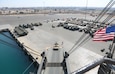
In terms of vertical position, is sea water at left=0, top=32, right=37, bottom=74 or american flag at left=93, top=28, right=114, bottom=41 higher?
american flag at left=93, top=28, right=114, bottom=41

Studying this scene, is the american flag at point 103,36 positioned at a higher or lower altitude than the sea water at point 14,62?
higher

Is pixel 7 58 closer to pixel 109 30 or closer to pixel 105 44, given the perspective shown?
pixel 105 44

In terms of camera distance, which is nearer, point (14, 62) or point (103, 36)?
point (103, 36)

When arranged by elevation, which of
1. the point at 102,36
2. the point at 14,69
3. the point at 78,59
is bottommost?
the point at 14,69

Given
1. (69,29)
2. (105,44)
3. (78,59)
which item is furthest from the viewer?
(69,29)

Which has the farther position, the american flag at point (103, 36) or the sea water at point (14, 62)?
the sea water at point (14, 62)

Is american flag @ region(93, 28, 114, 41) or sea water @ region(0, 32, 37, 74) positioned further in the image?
sea water @ region(0, 32, 37, 74)

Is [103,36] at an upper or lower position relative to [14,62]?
upper

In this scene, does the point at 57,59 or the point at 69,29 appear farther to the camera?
the point at 69,29

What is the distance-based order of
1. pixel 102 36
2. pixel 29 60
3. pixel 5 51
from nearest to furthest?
pixel 102 36, pixel 29 60, pixel 5 51

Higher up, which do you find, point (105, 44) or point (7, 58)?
point (105, 44)

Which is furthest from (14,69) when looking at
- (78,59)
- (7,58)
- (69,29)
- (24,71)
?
(69,29)
